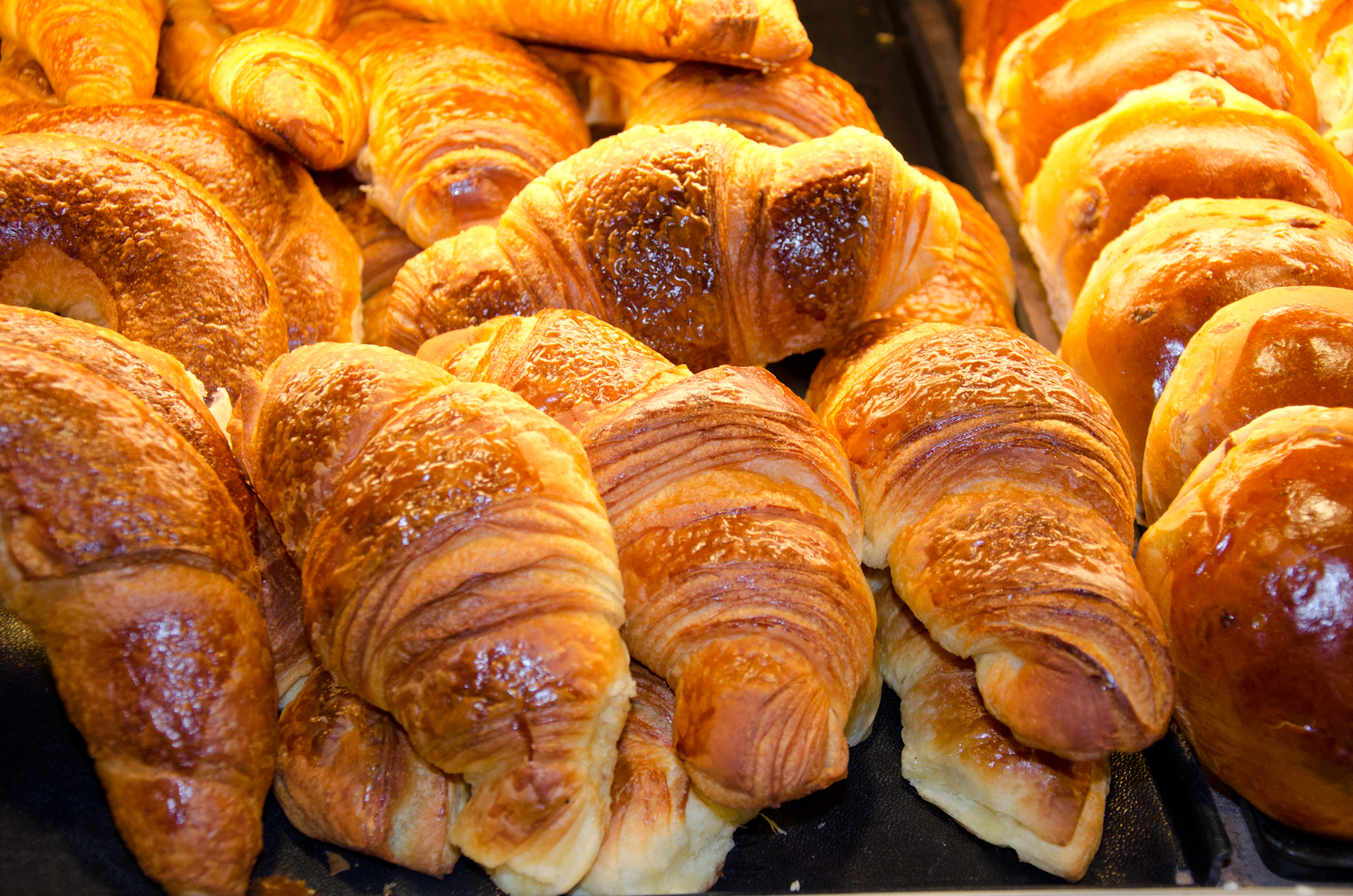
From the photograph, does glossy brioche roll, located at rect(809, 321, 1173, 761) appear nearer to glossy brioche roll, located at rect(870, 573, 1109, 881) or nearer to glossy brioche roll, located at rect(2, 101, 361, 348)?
glossy brioche roll, located at rect(870, 573, 1109, 881)

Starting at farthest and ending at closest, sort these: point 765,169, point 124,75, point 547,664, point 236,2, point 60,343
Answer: point 236,2, point 124,75, point 765,169, point 60,343, point 547,664

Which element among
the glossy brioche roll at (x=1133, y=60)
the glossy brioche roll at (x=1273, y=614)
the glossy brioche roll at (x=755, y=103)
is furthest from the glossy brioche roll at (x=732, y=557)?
the glossy brioche roll at (x=1133, y=60)

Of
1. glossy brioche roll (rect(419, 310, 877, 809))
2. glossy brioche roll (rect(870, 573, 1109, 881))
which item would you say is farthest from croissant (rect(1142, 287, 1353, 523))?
glossy brioche roll (rect(419, 310, 877, 809))

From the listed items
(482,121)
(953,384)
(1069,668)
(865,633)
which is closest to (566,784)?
(865,633)

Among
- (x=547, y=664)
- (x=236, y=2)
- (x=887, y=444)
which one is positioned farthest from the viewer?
(x=236, y=2)

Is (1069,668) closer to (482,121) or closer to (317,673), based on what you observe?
(317,673)

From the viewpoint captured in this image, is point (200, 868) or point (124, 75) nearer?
point (200, 868)
